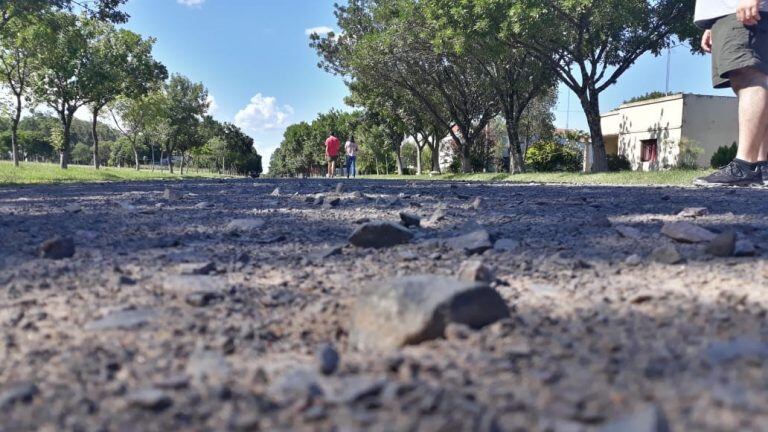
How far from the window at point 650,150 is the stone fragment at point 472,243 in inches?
1176

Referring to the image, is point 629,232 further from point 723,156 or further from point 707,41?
point 723,156

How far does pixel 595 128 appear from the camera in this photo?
18.0 m

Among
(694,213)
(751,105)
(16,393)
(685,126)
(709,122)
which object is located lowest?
(16,393)

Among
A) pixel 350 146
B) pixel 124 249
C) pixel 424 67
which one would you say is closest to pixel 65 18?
pixel 350 146

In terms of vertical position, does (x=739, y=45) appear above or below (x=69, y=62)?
below

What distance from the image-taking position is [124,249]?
2.87 m

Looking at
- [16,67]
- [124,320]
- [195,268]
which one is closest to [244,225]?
[195,268]

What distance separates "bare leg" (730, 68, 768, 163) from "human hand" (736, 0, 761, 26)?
0.50m

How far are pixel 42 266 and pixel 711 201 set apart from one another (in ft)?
16.4

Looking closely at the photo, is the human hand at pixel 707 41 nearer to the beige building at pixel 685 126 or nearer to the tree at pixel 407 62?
the tree at pixel 407 62

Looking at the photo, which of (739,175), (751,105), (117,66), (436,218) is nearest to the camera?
(436,218)

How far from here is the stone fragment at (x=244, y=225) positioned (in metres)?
3.61

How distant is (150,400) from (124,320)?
0.63 meters

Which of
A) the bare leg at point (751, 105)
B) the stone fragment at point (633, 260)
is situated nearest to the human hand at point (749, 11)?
the bare leg at point (751, 105)
